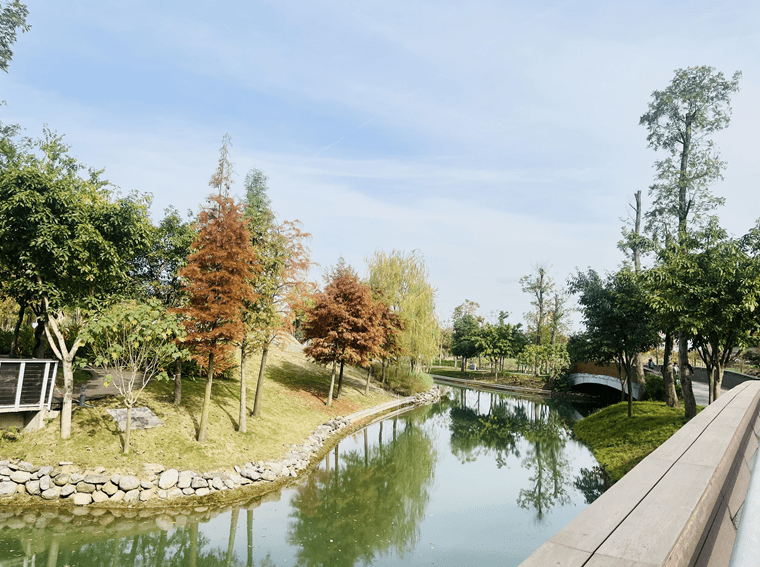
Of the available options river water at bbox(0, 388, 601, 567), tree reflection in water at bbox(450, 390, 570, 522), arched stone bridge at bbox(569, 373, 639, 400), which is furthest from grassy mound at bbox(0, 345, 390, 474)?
arched stone bridge at bbox(569, 373, 639, 400)

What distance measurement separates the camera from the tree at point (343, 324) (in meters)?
23.1

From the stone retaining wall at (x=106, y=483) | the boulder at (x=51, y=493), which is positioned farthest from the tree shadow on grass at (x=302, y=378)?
the boulder at (x=51, y=493)

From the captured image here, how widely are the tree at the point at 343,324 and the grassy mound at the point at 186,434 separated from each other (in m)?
2.65

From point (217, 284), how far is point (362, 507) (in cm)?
751

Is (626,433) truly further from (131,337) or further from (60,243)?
(60,243)

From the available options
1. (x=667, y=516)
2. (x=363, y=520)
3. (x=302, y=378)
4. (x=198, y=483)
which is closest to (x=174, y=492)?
(x=198, y=483)

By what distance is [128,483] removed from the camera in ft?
36.2

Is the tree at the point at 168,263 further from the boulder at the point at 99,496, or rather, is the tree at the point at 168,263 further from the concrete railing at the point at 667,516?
the concrete railing at the point at 667,516

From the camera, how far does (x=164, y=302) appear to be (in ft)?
54.2

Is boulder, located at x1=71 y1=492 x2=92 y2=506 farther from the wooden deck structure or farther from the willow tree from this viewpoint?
the willow tree

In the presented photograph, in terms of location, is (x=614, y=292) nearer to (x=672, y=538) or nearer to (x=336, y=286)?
(x=336, y=286)

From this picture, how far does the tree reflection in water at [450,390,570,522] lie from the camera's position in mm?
14625

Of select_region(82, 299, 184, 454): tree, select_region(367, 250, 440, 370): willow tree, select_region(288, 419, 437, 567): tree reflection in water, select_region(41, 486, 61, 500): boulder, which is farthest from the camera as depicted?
select_region(367, 250, 440, 370): willow tree

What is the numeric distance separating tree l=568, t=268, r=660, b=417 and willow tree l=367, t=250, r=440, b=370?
1133cm
